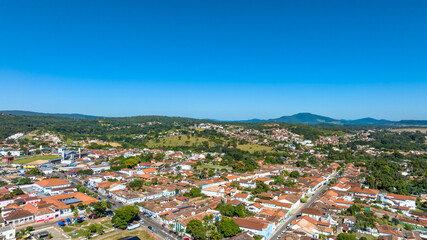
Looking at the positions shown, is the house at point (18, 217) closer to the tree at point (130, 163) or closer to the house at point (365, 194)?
the tree at point (130, 163)

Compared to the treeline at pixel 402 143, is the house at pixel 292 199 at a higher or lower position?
lower

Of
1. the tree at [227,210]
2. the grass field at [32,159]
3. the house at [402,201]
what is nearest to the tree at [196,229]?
the tree at [227,210]

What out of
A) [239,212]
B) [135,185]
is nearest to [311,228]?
[239,212]

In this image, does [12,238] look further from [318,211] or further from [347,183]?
[347,183]

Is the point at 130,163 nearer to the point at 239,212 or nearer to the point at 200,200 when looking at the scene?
the point at 200,200

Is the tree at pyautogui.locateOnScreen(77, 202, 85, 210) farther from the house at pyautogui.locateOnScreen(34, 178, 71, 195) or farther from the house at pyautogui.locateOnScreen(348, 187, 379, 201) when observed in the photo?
the house at pyautogui.locateOnScreen(348, 187, 379, 201)

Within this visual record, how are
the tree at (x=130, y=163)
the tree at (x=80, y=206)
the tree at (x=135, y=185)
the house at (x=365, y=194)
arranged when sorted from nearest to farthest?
the tree at (x=80, y=206)
the house at (x=365, y=194)
the tree at (x=135, y=185)
the tree at (x=130, y=163)

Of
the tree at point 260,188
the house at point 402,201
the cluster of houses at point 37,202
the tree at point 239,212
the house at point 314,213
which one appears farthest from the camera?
the tree at point 260,188

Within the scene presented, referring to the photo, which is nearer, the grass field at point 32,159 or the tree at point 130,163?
the tree at point 130,163
